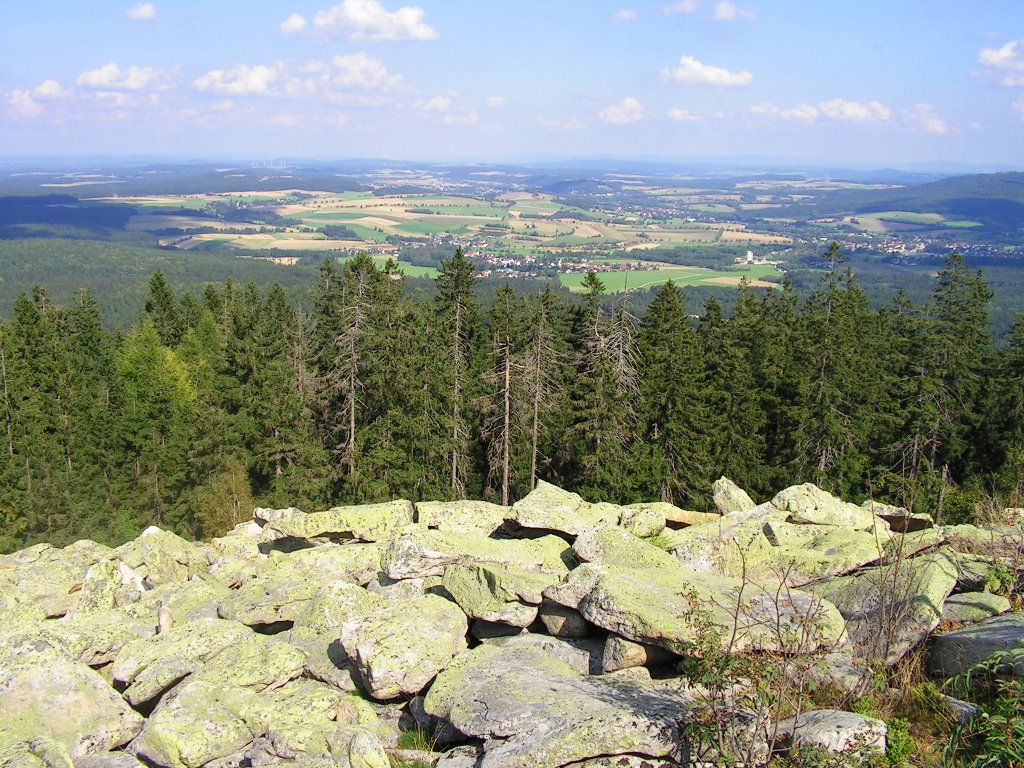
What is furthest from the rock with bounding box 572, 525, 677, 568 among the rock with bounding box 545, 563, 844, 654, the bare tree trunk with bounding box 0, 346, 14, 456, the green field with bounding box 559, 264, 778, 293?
the green field with bounding box 559, 264, 778, 293

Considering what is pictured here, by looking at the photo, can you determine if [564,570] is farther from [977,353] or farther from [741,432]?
[977,353]

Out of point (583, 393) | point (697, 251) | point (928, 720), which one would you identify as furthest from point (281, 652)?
point (697, 251)

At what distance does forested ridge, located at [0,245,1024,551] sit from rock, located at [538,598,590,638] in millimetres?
18012

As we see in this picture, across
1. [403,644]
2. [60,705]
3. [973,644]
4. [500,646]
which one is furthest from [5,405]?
[973,644]

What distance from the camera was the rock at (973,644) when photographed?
24.6 ft

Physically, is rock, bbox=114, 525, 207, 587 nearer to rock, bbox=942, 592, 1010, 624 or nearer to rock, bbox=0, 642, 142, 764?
rock, bbox=0, 642, 142, 764

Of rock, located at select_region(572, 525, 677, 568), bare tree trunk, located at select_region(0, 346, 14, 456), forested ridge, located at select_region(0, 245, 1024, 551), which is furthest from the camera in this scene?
bare tree trunk, located at select_region(0, 346, 14, 456)

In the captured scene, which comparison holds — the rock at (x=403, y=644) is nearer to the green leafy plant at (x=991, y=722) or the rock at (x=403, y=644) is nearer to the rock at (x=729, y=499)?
the green leafy plant at (x=991, y=722)

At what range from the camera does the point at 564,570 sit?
1277cm

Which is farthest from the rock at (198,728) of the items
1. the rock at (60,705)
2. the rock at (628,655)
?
the rock at (628,655)

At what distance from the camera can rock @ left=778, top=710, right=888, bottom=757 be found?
20.7ft

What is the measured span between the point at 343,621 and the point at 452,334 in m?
22.0

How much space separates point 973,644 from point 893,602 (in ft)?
3.53

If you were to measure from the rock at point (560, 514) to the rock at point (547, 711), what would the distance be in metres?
5.65
